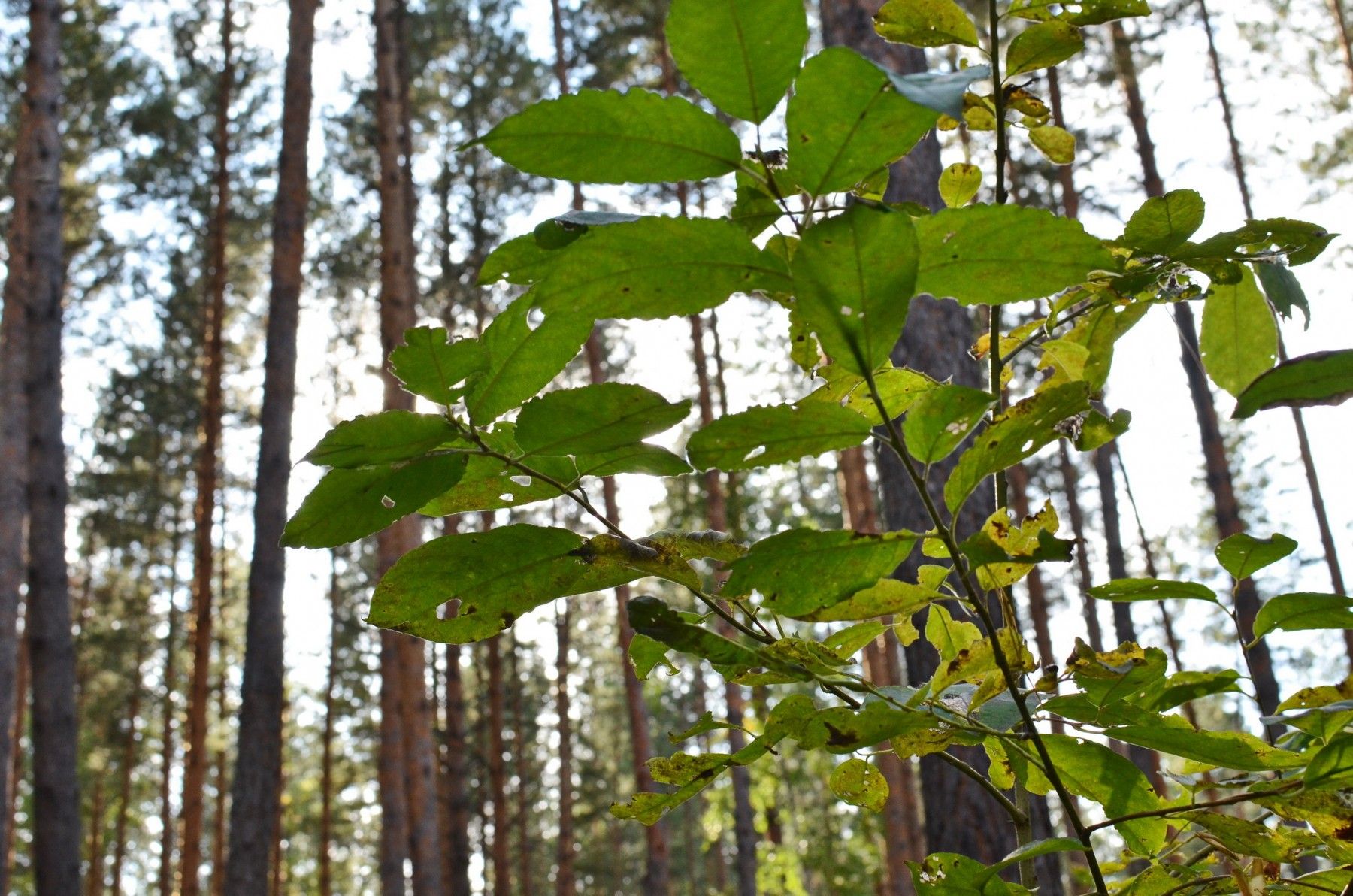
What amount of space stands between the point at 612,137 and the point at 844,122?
0.11m

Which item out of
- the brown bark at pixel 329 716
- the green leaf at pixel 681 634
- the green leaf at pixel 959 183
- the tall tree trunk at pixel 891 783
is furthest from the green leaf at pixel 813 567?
the brown bark at pixel 329 716

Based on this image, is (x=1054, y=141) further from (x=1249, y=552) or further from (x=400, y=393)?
(x=400, y=393)

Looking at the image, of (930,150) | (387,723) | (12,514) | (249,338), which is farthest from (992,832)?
(249,338)

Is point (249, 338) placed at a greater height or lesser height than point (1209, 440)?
greater

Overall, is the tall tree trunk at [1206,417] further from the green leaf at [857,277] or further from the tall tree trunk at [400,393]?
the green leaf at [857,277]

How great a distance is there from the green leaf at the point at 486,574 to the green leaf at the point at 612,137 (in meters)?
0.21

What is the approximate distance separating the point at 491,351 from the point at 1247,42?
617 inches

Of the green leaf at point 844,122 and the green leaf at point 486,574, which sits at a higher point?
the green leaf at point 844,122

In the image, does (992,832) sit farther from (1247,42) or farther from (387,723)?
(1247,42)

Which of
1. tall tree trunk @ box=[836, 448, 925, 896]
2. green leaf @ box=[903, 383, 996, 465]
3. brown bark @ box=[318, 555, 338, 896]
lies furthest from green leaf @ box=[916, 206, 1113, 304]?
brown bark @ box=[318, 555, 338, 896]

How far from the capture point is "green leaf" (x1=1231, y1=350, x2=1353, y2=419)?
0.52 meters

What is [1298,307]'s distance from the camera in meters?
0.66

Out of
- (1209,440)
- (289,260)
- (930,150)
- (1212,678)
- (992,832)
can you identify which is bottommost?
(992,832)

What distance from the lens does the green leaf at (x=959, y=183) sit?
734 millimetres
